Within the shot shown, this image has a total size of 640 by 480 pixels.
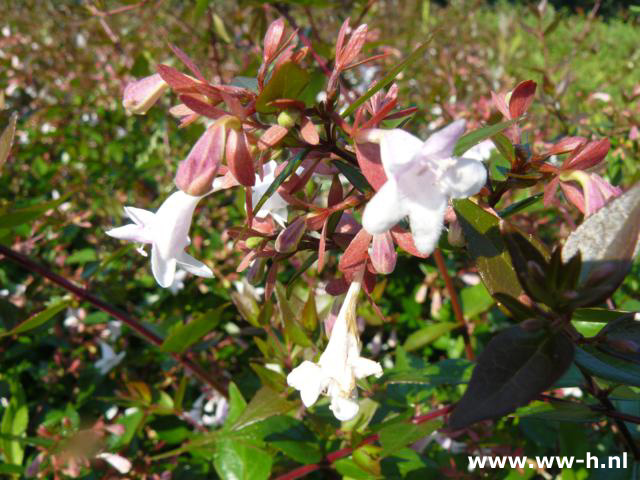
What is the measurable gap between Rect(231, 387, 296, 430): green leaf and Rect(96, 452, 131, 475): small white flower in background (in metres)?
0.37

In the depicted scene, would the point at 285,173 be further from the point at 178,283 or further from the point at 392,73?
the point at 178,283

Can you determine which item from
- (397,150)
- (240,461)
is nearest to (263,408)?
(240,461)

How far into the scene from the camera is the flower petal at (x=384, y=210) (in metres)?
0.41

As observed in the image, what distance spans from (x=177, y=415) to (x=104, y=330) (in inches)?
17.4

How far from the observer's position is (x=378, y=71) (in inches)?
105

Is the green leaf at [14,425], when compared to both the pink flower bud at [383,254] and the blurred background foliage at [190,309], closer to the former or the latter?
the blurred background foliage at [190,309]

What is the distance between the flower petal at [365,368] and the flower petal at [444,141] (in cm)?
26

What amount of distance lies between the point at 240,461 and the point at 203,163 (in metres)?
0.62

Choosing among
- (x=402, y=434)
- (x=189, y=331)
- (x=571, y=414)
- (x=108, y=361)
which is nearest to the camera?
(x=571, y=414)

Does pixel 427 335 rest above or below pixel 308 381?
below

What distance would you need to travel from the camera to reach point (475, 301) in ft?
4.66

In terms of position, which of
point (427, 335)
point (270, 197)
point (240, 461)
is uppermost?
point (270, 197)

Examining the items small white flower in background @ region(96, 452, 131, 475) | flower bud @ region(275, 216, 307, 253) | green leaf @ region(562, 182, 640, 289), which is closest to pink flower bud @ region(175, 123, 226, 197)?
flower bud @ region(275, 216, 307, 253)

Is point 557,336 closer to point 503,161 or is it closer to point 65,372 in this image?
point 503,161
